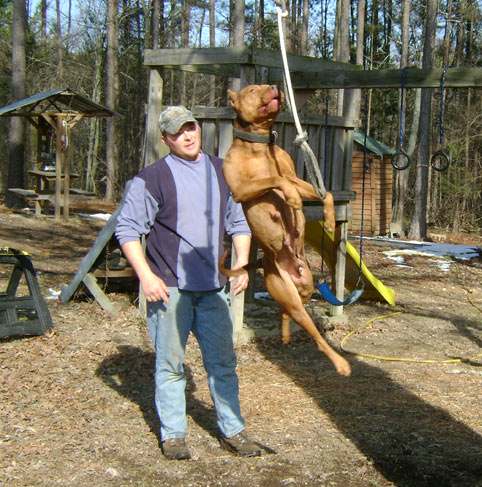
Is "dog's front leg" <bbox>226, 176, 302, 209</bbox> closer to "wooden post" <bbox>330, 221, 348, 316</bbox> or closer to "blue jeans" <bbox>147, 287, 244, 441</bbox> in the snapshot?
"blue jeans" <bbox>147, 287, 244, 441</bbox>

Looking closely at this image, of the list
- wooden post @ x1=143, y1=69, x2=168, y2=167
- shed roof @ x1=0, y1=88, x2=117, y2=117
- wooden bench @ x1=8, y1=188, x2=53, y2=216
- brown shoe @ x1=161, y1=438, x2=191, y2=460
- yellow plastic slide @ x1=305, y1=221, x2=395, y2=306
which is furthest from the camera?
wooden bench @ x1=8, y1=188, x2=53, y2=216

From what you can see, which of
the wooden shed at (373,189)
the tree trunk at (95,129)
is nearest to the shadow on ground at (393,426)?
the wooden shed at (373,189)

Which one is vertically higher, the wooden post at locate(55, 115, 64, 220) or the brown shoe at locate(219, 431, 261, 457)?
the wooden post at locate(55, 115, 64, 220)

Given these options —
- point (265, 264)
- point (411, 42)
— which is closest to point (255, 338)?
point (265, 264)

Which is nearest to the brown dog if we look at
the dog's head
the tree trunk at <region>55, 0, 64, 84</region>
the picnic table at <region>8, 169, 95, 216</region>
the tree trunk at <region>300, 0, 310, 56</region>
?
the dog's head

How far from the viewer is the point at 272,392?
5805 millimetres

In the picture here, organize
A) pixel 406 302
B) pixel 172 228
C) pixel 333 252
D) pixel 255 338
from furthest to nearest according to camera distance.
Answer: pixel 406 302 < pixel 333 252 < pixel 255 338 < pixel 172 228

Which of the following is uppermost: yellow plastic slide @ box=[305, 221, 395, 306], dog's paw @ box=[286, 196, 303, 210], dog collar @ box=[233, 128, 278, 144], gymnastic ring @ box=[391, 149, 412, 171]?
dog collar @ box=[233, 128, 278, 144]

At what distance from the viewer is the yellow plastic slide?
335 inches

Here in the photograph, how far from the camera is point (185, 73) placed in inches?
1246

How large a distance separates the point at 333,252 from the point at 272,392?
3012 millimetres

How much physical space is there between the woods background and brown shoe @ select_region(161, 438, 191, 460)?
20424 mm

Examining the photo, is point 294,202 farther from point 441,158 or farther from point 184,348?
point 441,158

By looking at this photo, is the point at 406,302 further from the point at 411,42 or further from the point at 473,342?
the point at 411,42
